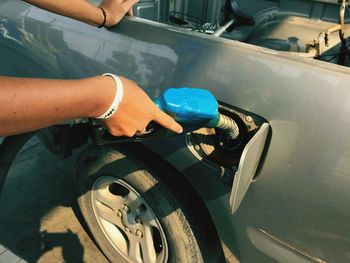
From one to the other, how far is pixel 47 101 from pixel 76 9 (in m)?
0.92

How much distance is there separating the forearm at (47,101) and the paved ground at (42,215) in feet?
4.53

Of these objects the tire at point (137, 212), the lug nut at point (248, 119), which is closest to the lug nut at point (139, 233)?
the tire at point (137, 212)

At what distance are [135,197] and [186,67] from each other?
68 cm

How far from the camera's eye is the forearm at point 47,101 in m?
0.86

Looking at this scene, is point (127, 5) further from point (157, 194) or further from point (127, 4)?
point (157, 194)

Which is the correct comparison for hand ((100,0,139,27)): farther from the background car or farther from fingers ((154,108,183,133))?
fingers ((154,108,183,133))

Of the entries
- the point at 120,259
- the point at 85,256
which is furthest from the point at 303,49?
the point at 85,256

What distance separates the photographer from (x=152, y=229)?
182 centimetres

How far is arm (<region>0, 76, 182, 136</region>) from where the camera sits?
0.87 m

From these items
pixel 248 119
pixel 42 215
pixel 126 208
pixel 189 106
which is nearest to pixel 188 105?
pixel 189 106

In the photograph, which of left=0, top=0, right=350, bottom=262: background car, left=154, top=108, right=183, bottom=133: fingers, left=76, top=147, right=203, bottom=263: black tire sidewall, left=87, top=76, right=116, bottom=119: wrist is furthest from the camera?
left=76, top=147, right=203, bottom=263: black tire sidewall

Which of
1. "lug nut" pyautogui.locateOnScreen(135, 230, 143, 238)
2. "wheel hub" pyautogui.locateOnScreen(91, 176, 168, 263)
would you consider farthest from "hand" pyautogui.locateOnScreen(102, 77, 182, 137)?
"lug nut" pyautogui.locateOnScreen(135, 230, 143, 238)

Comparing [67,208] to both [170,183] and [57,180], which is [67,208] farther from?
[170,183]

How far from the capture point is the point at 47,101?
91 cm
